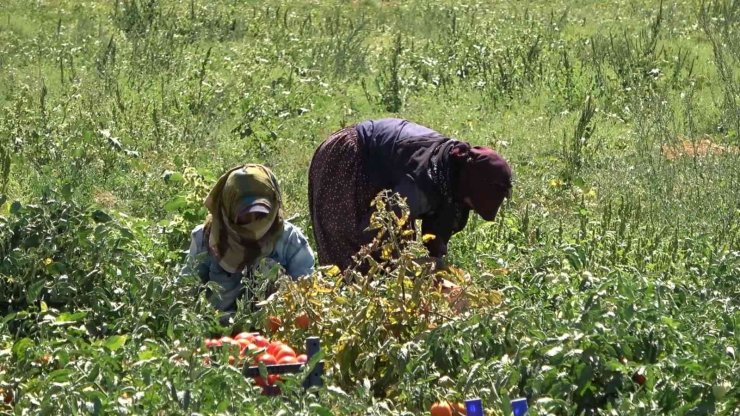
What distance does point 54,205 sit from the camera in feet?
14.9

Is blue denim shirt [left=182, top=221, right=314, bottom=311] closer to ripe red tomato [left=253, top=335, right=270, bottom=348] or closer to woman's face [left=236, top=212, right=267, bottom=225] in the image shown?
woman's face [left=236, top=212, right=267, bottom=225]

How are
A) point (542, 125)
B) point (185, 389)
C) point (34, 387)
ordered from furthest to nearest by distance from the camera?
point (542, 125), point (34, 387), point (185, 389)

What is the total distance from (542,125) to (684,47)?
9.57 ft

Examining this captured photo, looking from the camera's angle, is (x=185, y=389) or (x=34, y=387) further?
(x=34, y=387)

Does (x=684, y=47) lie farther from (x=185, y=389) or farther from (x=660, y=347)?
(x=185, y=389)

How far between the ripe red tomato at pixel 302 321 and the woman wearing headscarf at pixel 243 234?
3.64 ft

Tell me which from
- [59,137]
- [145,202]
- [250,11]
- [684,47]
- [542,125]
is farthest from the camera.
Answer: [250,11]

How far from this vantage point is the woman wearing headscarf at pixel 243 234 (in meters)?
5.37

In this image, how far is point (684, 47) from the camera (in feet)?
38.4

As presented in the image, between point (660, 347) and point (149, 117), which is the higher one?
point (660, 347)

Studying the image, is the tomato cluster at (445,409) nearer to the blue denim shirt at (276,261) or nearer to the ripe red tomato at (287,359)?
the ripe red tomato at (287,359)

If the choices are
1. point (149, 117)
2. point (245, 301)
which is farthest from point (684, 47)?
point (245, 301)

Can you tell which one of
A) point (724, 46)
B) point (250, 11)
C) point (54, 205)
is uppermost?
point (54, 205)

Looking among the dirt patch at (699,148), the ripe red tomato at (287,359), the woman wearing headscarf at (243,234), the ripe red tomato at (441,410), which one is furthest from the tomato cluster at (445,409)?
the dirt patch at (699,148)
